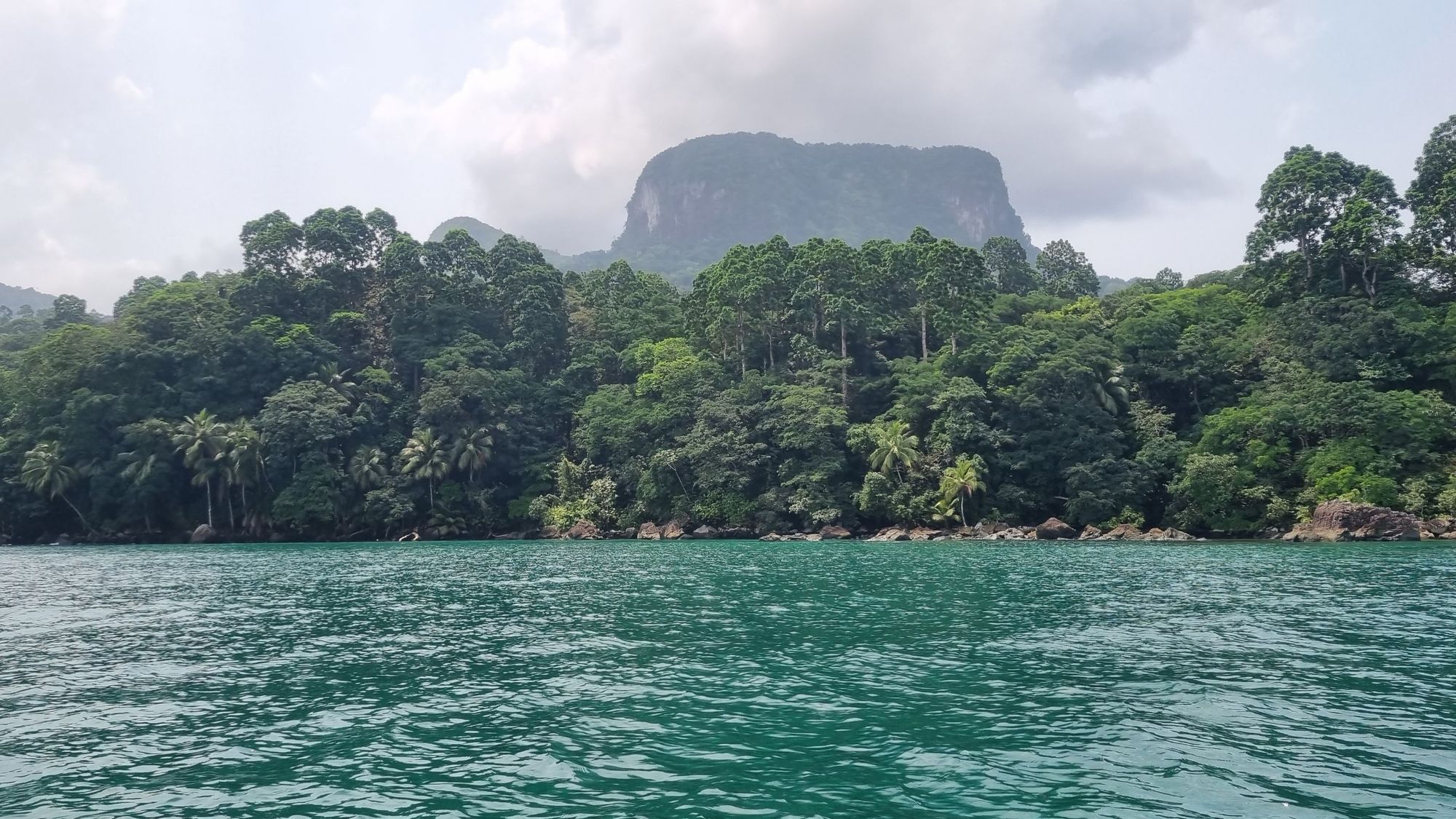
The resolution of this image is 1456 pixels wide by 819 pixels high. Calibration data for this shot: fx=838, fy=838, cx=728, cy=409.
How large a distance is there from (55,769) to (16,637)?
1232cm

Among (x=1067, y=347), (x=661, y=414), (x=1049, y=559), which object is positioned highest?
(x=1067, y=347)

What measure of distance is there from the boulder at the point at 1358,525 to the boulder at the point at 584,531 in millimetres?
43962

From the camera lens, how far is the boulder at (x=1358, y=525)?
4147 cm

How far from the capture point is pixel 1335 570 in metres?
29.0

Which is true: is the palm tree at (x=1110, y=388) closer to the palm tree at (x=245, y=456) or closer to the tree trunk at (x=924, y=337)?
the tree trunk at (x=924, y=337)

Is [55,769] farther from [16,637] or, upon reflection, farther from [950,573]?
[950,573]

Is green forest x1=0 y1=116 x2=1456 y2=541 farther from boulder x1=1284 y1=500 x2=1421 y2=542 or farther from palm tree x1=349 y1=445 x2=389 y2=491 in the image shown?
boulder x1=1284 y1=500 x2=1421 y2=542

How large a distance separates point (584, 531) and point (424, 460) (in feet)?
47.2

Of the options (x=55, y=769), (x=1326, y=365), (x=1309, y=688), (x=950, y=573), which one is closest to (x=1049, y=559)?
(x=950, y=573)

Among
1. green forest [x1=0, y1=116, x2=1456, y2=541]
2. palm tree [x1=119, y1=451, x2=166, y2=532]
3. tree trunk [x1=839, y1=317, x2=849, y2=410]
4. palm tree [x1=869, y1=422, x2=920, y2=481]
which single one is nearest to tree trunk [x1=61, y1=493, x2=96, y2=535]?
green forest [x1=0, y1=116, x2=1456, y2=541]

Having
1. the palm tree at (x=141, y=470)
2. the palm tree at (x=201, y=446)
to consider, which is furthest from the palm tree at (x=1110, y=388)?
the palm tree at (x=141, y=470)

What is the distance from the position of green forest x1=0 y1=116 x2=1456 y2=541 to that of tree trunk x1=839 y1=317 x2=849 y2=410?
36 cm

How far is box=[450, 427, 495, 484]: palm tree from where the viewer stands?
66.7 metres

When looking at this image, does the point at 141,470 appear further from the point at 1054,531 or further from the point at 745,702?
the point at 745,702
